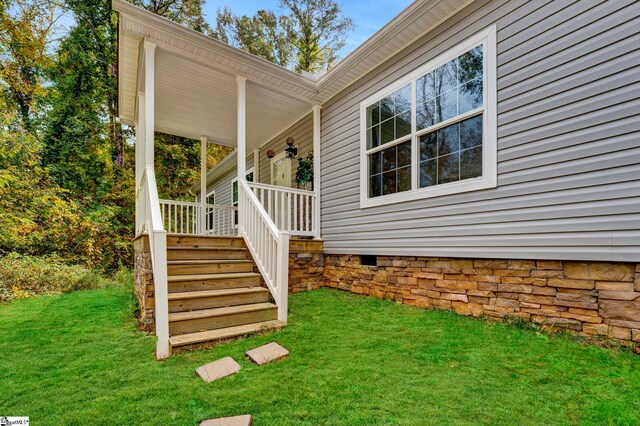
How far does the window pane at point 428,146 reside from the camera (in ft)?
13.1

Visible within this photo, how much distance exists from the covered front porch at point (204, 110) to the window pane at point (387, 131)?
165 cm

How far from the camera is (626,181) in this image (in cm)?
247

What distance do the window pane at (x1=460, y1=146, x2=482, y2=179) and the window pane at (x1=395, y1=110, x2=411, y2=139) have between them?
3.18 ft

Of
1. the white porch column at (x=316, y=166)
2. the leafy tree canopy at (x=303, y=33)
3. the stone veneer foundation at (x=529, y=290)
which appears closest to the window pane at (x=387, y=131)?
the white porch column at (x=316, y=166)

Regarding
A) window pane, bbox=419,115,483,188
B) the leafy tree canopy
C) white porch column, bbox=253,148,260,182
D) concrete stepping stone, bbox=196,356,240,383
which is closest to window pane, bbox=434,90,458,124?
window pane, bbox=419,115,483,188

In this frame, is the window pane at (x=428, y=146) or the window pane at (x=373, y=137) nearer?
the window pane at (x=428, y=146)

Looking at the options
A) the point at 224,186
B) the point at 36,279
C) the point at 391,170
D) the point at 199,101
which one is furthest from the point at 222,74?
the point at 224,186

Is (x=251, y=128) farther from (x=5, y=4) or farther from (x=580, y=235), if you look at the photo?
(x=5, y=4)

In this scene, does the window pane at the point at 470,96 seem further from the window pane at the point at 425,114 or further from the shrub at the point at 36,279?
the shrub at the point at 36,279

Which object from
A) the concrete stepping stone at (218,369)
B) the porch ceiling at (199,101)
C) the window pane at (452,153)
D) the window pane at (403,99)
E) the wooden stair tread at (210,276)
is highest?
the porch ceiling at (199,101)

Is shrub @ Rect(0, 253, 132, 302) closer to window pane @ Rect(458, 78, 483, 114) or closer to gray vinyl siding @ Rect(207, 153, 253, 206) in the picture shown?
gray vinyl siding @ Rect(207, 153, 253, 206)

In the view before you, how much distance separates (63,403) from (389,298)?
12.2 ft

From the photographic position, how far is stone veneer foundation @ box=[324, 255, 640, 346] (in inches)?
97.7

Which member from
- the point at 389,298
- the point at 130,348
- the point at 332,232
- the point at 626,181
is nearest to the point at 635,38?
the point at 626,181
